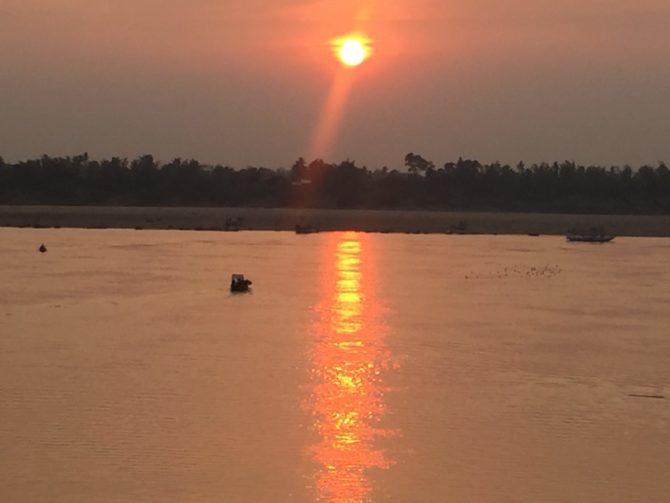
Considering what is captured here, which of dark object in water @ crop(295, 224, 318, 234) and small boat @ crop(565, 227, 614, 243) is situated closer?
small boat @ crop(565, 227, 614, 243)

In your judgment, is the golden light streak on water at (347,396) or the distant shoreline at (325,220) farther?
the distant shoreline at (325,220)

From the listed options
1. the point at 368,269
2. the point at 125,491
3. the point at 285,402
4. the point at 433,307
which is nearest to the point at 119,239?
the point at 368,269

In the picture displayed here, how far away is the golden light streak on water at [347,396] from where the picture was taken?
11.2m

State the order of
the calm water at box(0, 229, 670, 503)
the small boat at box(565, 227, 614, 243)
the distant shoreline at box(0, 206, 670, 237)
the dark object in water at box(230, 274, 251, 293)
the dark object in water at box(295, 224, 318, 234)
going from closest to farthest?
the calm water at box(0, 229, 670, 503) < the dark object in water at box(230, 274, 251, 293) < the small boat at box(565, 227, 614, 243) < the dark object in water at box(295, 224, 318, 234) < the distant shoreline at box(0, 206, 670, 237)

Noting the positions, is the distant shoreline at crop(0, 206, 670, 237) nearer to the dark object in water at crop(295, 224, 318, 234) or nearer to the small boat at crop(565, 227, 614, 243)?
the dark object in water at crop(295, 224, 318, 234)

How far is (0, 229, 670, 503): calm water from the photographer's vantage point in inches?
442

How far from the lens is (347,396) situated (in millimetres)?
14742

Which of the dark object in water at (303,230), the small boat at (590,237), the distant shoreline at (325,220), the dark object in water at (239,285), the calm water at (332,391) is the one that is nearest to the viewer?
the calm water at (332,391)

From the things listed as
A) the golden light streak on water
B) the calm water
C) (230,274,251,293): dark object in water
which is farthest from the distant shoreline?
the golden light streak on water

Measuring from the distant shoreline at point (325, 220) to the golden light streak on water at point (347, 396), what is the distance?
133 ft

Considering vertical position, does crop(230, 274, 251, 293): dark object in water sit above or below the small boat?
below

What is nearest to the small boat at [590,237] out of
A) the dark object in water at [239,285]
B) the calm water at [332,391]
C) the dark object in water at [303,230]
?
the dark object in water at [303,230]

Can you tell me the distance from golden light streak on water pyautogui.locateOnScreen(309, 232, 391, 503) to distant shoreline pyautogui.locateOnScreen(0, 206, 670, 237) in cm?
4054

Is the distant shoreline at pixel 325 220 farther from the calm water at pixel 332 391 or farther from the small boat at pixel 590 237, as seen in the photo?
the calm water at pixel 332 391
